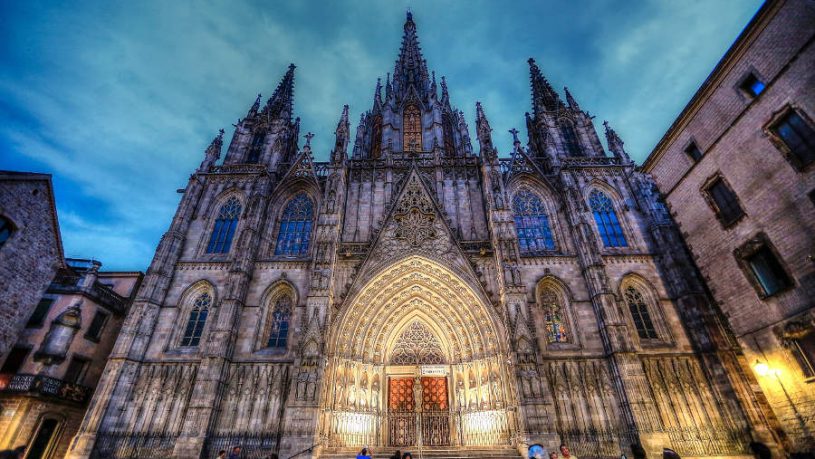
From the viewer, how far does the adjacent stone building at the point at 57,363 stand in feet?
45.3

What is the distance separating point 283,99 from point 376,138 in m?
7.87

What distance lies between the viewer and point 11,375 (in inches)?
548

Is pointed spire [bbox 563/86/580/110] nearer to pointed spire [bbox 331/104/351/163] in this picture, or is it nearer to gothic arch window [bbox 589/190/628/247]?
gothic arch window [bbox 589/190/628/247]

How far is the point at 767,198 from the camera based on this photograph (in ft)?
37.2

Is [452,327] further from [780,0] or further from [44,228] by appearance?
[44,228]

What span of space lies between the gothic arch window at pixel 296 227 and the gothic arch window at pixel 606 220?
50.8ft

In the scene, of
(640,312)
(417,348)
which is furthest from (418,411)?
(640,312)

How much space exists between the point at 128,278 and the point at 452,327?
18739 millimetres

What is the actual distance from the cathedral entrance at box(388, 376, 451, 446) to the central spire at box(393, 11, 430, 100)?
21253mm

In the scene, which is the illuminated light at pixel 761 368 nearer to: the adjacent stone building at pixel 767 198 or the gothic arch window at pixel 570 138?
the adjacent stone building at pixel 767 198

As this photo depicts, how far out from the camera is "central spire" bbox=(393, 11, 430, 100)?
91.2 ft

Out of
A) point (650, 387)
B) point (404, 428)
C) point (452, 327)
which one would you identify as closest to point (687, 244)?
point (650, 387)

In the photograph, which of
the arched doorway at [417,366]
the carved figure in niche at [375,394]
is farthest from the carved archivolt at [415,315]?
the carved figure in niche at [375,394]

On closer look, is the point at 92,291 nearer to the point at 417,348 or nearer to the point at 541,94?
the point at 417,348
